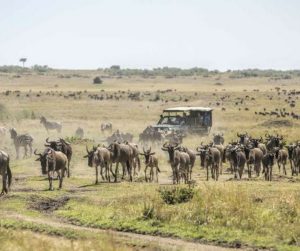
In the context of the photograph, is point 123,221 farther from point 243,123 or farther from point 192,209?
point 243,123

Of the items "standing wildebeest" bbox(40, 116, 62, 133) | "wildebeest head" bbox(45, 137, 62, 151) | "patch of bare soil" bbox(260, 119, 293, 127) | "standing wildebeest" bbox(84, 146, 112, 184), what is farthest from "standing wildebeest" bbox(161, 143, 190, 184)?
"patch of bare soil" bbox(260, 119, 293, 127)

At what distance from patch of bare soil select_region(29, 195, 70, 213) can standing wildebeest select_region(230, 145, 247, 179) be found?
34.5ft

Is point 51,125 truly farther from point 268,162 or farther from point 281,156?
point 268,162

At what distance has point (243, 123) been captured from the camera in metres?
67.3

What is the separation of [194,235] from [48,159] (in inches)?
415

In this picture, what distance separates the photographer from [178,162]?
31062mm

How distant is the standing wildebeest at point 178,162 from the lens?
3078 centimetres

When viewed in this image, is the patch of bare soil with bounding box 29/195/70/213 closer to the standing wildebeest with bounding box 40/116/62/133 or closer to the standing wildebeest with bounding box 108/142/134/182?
the standing wildebeest with bounding box 108/142/134/182

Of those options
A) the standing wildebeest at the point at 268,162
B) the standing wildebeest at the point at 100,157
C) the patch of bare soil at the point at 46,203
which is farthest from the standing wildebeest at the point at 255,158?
the patch of bare soil at the point at 46,203

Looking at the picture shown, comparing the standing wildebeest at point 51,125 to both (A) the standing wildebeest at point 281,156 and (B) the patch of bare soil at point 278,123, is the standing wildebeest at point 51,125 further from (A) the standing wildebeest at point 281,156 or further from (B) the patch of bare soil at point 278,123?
(A) the standing wildebeest at point 281,156

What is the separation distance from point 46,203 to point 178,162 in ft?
25.7

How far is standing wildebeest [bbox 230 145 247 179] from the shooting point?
33469 mm

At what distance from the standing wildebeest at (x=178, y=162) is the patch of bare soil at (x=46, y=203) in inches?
251

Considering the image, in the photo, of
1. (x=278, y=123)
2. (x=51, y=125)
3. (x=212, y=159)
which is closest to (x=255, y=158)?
(x=212, y=159)
